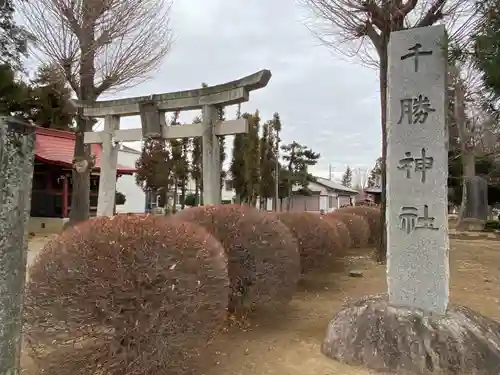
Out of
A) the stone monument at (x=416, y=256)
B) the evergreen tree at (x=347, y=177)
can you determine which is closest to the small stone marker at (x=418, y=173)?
the stone monument at (x=416, y=256)

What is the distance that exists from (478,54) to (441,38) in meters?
0.82

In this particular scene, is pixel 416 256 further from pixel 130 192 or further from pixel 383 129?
pixel 130 192

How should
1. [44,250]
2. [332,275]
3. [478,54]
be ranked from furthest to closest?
[332,275] → [478,54] → [44,250]

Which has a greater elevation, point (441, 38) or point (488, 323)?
point (441, 38)

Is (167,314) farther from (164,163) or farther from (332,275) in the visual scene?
(164,163)

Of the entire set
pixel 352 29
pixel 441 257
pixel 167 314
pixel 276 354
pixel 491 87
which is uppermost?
pixel 352 29

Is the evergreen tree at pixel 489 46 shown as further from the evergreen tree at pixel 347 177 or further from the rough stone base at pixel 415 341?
the evergreen tree at pixel 347 177

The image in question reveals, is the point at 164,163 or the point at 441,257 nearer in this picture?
the point at 441,257

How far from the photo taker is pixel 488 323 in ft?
14.6

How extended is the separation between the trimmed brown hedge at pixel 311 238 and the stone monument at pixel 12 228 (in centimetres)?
509

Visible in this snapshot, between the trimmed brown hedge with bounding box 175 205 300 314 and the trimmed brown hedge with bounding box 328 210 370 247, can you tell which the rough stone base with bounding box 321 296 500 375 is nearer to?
the trimmed brown hedge with bounding box 175 205 300 314

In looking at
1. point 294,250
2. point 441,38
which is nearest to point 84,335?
point 294,250

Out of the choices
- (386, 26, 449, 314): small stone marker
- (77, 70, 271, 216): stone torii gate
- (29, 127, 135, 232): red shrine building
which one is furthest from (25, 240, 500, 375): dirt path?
(29, 127, 135, 232): red shrine building

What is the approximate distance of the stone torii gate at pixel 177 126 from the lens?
9.68 metres
